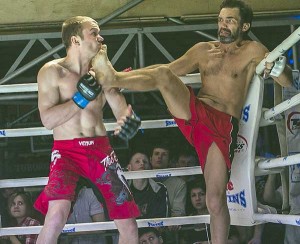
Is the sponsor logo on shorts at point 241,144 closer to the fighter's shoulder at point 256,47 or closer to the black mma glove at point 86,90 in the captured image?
the fighter's shoulder at point 256,47

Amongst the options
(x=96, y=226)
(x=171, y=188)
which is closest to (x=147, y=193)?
(x=171, y=188)

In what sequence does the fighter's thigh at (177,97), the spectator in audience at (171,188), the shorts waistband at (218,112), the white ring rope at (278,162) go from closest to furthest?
the white ring rope at (278,162), the fighter's thigh at (177,97), the shorts waistband at (218,112), the spectator in audience at (171,188)

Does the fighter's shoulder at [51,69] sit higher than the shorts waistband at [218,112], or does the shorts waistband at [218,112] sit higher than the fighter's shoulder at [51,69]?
the fighter's shoulder at [51,69]

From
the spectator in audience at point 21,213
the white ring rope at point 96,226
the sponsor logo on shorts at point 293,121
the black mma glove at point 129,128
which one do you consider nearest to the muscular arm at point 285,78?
the sponsor logo on shorts at point 293,121

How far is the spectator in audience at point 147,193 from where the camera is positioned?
438 cm

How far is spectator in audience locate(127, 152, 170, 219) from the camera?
14.4ft

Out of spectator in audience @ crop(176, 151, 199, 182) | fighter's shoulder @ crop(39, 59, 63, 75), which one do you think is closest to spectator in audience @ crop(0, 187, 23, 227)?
Answer: spectator in audience @ crop(176, 151, 199, 182)

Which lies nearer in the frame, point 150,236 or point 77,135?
point 77,135

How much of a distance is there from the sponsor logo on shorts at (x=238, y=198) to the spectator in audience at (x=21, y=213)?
1.36m

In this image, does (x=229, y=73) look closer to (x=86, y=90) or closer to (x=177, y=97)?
(x=177, y=97)

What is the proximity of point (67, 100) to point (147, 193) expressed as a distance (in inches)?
49.8

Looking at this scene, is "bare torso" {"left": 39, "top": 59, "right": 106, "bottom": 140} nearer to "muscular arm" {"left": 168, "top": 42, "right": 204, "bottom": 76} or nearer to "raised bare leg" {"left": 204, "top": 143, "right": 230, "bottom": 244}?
"muscular arm" {"left": 168, "top": 42, "right": 204, "bottom": 76}

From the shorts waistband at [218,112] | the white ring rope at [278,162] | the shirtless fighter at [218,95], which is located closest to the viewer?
the white ring rope at [278,162]

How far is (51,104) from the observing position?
132 inches
